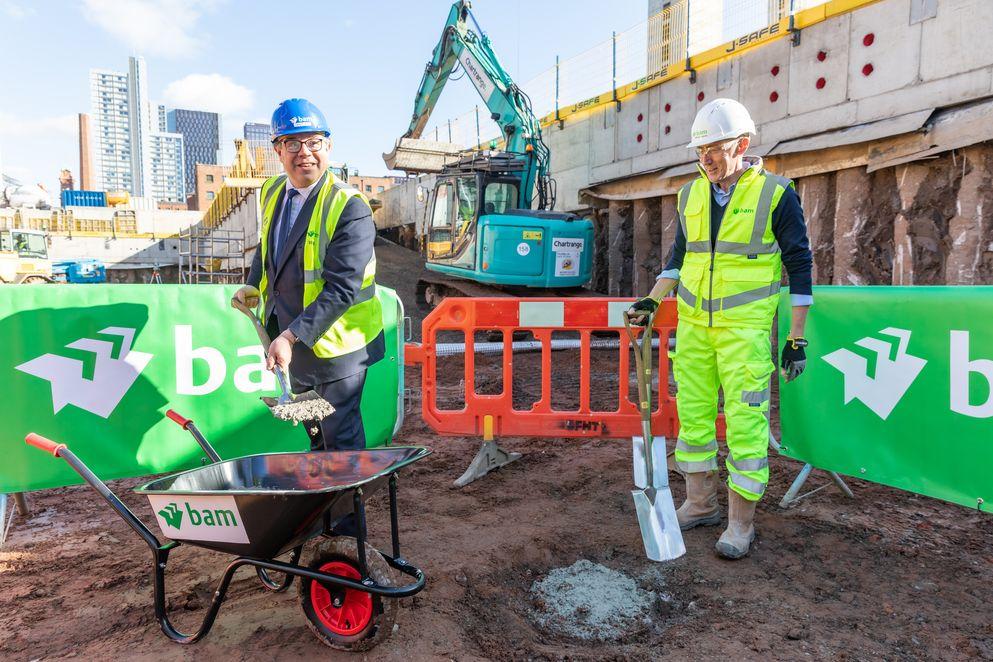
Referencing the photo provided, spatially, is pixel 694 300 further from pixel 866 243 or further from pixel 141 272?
pixel 141 272

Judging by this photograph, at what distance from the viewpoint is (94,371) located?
12.3ft

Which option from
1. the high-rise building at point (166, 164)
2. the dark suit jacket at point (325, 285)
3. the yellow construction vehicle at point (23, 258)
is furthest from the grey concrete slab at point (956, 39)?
the high-rise building at point (166, 164)

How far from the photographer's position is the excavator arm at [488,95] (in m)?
12.7

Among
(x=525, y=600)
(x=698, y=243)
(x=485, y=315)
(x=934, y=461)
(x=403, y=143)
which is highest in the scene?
(x=403, y=143)

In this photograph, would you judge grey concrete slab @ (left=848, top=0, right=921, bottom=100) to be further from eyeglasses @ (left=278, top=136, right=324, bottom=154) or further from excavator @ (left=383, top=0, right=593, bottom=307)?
eyeglasses @ (left=278, top=136, right=324, bottom=154)

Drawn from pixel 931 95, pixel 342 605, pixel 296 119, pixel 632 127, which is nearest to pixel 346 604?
pixel 342 605

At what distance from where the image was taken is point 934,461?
3350 mm

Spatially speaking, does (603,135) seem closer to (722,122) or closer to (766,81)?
(766,81)

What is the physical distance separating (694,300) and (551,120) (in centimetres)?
1419

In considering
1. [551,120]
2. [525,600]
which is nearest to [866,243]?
[525,600]

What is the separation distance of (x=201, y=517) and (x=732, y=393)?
8.19 ft

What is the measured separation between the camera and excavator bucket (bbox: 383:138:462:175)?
15070 mm

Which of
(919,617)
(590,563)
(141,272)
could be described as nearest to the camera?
(919,617)

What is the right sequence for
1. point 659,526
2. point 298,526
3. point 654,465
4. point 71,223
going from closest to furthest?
point 298,526
point 659,526
point 654,465
point 71,223
